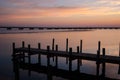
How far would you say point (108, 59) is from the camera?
39.1ft

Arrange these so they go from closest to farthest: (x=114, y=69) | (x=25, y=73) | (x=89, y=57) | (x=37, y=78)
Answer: (x=89, y=57), (x=37, y=78), (x=25, y=73), (x=114, y=69)

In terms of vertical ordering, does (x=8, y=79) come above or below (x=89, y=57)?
below

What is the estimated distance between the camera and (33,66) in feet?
49.3

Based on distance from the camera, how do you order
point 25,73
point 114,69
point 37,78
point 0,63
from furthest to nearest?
point 0,63 → point 114,69 → point 25,73 → point 37,78

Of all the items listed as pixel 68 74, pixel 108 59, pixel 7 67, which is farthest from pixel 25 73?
pixel 108 59

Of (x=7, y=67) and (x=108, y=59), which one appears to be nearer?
(x=108, y=59)

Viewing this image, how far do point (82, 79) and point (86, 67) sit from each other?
5.90 meters

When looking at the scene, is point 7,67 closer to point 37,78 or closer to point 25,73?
point 25,73

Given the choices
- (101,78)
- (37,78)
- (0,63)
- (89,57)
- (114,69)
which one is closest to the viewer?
(101,78)

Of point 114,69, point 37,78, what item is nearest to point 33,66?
point 37,78

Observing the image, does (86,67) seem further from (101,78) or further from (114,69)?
(101,78)

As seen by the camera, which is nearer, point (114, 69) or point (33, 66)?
point (33, 66)

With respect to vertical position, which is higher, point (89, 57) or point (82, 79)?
point (89, 57)

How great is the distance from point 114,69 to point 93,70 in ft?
5.60
